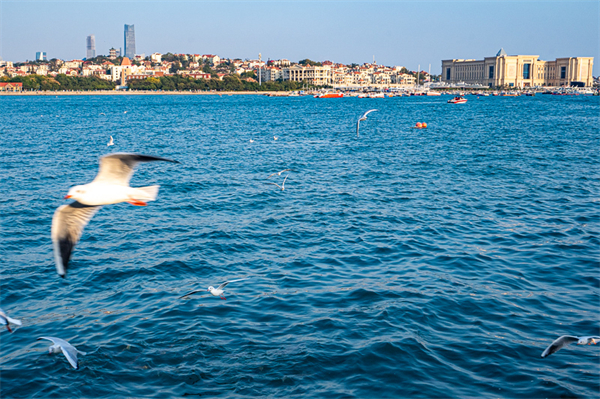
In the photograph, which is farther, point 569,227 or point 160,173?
point 160,173

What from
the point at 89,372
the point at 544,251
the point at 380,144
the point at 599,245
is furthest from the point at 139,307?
the point at 380,144

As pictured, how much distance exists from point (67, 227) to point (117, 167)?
3.16ft

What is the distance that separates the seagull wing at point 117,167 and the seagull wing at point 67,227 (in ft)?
1.70

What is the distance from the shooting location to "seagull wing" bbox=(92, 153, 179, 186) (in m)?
6.32

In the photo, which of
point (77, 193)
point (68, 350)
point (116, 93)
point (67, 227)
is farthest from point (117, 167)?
point (116, 93)

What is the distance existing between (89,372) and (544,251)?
9.85 meters

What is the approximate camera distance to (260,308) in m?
10.0

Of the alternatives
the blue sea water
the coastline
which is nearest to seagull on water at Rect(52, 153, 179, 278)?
the blue sea water

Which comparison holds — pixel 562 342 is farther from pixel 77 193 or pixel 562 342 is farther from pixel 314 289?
pixel 77 193

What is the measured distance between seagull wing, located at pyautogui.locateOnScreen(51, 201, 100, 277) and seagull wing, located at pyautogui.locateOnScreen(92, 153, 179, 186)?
52 centimetres

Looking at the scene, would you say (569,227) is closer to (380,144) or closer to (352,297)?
(352,297)

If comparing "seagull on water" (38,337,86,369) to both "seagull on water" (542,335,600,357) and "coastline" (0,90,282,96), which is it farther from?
"coastline" (0,90,282,96)

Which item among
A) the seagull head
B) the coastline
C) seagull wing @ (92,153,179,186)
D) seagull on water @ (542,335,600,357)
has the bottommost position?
seagull on water @ (542,335,600,357)

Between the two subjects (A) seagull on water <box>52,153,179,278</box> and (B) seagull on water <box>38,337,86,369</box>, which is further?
(B) seagull on water <box>38,337,86,369</box>
